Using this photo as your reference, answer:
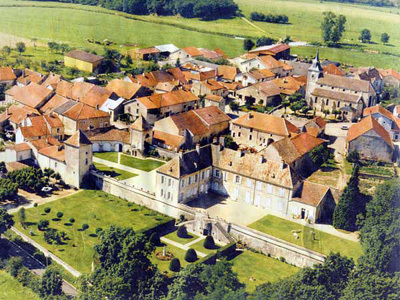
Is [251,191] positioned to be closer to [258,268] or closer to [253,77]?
[258,268]

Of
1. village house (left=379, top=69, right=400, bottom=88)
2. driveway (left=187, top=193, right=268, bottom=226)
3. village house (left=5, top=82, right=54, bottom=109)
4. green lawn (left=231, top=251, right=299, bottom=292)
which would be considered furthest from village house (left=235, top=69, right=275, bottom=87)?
green lawn (left=231, top=251, right=299, bottom=292)

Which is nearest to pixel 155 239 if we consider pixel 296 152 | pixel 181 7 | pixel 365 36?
pixel 296 152

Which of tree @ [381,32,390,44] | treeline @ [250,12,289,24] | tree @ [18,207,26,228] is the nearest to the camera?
tree @ [18,207,26,228]

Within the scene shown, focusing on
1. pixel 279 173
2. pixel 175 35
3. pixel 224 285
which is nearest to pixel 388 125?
pixel 279 173

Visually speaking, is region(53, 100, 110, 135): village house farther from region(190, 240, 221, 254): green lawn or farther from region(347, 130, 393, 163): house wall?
region(347, 130, 393, 163): house wall

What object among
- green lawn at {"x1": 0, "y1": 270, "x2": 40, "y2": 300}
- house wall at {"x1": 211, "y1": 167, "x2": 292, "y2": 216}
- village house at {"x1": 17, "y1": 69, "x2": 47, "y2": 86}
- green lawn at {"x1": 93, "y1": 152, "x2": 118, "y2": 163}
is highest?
village house at {"x1": 17, "y1": 69, "x2": 47, "y2": 86}

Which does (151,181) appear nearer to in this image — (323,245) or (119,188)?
(119,188)
